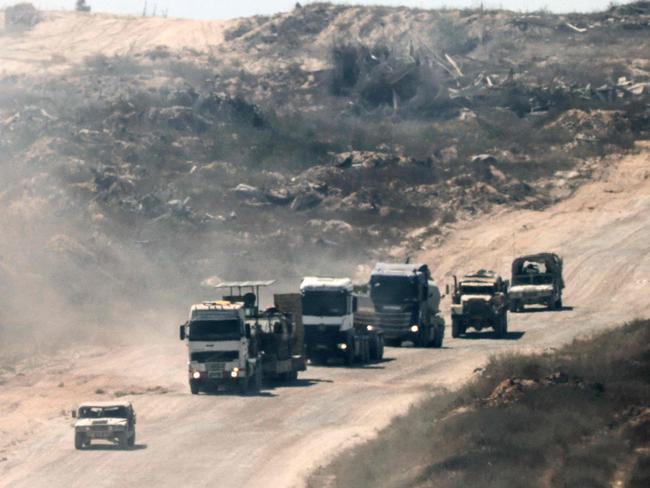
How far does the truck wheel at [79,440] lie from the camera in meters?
39.3

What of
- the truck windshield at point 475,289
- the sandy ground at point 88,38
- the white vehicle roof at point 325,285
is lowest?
the truck windshield at point 475,289

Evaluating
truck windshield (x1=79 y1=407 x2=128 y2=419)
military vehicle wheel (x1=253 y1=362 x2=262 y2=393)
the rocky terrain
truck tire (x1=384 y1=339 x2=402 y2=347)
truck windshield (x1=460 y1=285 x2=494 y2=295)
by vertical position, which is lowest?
truck tire (x1=384 y1=339 x2=402 y2=347)

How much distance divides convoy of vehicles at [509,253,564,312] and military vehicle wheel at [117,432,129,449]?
3841 cm

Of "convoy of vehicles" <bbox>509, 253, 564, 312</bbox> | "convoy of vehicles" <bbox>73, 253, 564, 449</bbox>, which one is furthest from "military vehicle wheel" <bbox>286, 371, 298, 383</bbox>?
"convoy of vehicles" <bbox>509, 253, 564, 312</bbox>

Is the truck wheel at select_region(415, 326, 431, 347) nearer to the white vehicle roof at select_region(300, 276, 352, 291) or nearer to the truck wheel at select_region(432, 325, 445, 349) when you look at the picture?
the truck wheel at select_region(432, 325, 445, 349)

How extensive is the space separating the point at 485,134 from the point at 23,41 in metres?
46.0

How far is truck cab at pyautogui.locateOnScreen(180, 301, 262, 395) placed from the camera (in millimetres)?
47281

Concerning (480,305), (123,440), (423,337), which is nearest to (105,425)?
(123,440)

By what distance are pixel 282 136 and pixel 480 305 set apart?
3760cm

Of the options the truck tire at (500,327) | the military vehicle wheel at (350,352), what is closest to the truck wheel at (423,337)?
the truck tire at (500,327)

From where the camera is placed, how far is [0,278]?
7412 centimetres

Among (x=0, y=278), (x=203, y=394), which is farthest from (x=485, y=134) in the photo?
(x=203, y=394)

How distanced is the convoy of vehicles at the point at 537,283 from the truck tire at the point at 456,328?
8.64 metres

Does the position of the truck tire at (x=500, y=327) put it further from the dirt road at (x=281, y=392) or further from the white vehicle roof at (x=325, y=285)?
the white vehicle roof at (x=325, y=285)
